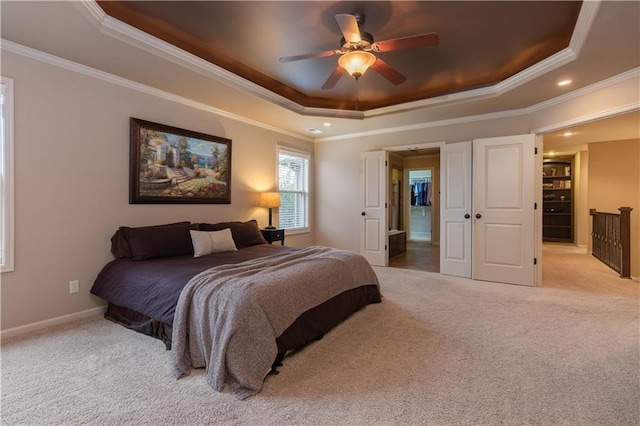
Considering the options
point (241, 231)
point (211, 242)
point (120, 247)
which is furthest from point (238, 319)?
point (241, 231)

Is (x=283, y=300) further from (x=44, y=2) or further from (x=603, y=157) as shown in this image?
(x=603, y=157)

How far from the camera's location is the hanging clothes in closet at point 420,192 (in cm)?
937

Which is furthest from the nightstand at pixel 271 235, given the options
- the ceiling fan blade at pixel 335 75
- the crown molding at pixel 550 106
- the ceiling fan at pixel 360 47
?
the ceiling fan at pixel 360 47

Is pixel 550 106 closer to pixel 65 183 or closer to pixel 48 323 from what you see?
pixel 65 183

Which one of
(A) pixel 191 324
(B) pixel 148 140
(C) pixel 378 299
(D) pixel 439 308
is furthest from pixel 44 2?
(D) pixel 439 308

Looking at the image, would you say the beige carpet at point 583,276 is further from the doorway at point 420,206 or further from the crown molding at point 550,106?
the doorway at point 420,206

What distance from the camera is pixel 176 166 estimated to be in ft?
12.7

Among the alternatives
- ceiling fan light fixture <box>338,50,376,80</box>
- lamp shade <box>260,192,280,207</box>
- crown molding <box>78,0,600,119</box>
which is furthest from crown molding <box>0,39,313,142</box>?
ceiling fan light fixture <box>338,50,376,80</box>

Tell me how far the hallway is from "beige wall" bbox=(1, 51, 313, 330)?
439 cm

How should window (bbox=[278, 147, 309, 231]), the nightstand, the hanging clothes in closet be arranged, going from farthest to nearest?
the hanging clothes in closet, window (bbox=[278, 147, 309, 231]), the nightstand

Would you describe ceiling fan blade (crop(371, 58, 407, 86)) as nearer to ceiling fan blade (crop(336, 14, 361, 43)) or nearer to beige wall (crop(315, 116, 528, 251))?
ceiling fan blade (crop(336, 14, 361, 43))

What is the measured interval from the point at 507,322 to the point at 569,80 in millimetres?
2663

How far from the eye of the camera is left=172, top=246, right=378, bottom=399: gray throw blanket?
1.91 metres

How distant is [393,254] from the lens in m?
6.64
